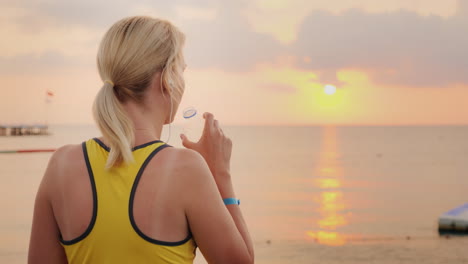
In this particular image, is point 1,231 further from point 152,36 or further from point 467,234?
point 152,36

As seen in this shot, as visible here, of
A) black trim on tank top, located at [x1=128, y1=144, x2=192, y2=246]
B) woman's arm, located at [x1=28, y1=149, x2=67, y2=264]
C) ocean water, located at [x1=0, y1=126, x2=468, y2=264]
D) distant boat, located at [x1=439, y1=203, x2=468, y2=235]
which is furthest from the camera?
distant boat, located at [x1=439, y1=203, x2=468, y2=235]

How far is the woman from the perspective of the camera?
4.98 ft

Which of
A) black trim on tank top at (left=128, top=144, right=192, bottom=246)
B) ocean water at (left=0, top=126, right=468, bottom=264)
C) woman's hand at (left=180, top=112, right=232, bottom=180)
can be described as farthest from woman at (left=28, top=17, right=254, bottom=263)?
ocean water at (left=0, top=126, right=468, bottom=264)

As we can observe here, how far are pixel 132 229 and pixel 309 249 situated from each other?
1859 cm

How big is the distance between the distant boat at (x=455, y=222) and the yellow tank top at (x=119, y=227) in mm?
20151

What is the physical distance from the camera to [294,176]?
5438cm

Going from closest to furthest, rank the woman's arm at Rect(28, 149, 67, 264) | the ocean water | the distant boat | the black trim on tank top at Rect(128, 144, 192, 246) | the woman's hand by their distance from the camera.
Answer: the black trim on tank top at Rect(128, 144, 192, 246) < the woman's arm at Rect(28, 149, 67, 264) < the woman's hand < the ocean water < the distant boat

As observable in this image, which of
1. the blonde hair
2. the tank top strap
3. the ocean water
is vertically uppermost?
the blonde hair

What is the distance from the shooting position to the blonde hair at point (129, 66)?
1.59m

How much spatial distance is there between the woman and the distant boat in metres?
20.1

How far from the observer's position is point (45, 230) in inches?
67.2

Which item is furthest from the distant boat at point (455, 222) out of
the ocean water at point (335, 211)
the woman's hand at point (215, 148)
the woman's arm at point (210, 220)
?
the woman's arm at point (210, 220)

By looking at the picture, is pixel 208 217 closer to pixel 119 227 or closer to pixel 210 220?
pixel 210 220

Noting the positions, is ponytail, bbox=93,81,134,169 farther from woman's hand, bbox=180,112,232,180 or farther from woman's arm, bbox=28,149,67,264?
woman's hand, bbox=180,112,232,180
